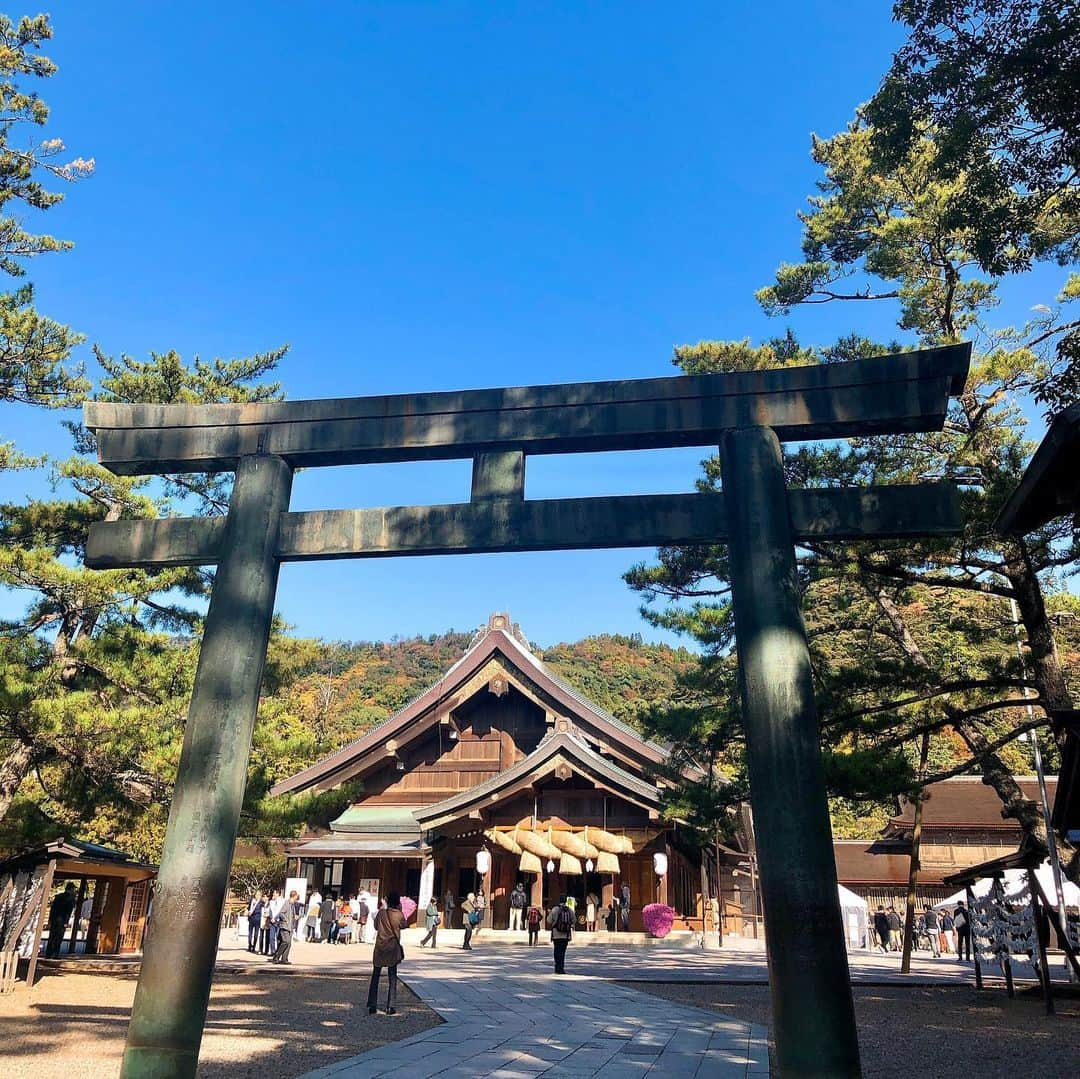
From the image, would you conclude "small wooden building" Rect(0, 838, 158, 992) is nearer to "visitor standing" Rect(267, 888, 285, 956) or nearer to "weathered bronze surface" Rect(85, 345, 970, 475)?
"visitor standing" Rect(267, 888, 285, 956)

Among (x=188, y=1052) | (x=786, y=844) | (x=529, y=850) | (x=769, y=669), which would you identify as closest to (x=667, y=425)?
(x=769, y=669)

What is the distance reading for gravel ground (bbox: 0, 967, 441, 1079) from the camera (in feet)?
23.1

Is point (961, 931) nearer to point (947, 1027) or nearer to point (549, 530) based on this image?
point (947, 1027)

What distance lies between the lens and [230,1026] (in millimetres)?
8992

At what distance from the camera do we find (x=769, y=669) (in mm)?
5270

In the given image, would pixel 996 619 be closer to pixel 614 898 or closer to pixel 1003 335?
pixel 1003 335

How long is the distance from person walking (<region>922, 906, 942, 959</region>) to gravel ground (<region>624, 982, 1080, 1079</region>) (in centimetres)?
1094

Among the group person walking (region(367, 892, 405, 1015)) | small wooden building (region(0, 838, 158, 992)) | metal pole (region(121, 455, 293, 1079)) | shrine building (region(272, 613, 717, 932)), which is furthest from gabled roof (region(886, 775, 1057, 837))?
metal pole (region(121, 455, 293, 1079))

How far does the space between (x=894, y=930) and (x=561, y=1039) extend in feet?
68.7

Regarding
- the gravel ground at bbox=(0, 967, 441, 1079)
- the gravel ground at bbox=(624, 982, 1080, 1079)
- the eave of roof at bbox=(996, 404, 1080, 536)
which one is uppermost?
the eave of roof at bbox=(996, 404, 1080, 536)

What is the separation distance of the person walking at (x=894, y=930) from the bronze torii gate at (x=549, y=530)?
22847 millimetres

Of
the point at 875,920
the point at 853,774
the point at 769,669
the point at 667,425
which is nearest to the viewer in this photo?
the point at 769,669

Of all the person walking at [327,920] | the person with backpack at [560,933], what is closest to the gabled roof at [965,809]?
the person with backpack at [560,933]

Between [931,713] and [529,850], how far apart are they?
1122 centimetres
